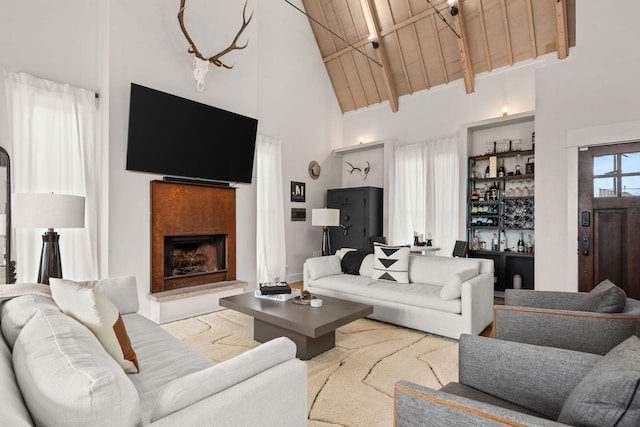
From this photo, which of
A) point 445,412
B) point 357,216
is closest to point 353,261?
point 357,216

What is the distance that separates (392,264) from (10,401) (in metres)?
3.59

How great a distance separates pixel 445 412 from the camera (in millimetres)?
1078

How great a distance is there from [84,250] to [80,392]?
11.8 feet

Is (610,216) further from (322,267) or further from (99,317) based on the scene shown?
(99,317)

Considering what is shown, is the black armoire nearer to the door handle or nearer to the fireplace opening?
the fireplace opening

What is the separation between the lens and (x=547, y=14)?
4824mm

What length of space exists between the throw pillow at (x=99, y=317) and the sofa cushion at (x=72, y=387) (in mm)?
446

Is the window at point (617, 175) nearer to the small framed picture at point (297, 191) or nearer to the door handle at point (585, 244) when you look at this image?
the door handle at point (585, 244)

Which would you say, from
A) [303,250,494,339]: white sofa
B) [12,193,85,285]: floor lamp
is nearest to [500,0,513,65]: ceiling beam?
[303,250,494,339]: white sofa

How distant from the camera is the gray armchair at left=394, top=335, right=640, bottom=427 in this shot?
94cm

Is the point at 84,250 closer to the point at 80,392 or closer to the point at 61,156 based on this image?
the point at 61,156

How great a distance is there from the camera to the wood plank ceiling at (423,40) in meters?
4.98

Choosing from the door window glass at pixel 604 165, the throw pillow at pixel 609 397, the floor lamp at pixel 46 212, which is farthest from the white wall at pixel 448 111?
the floor lamp at pixel 46 212

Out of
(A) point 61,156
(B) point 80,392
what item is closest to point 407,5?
(A) point 61,156
